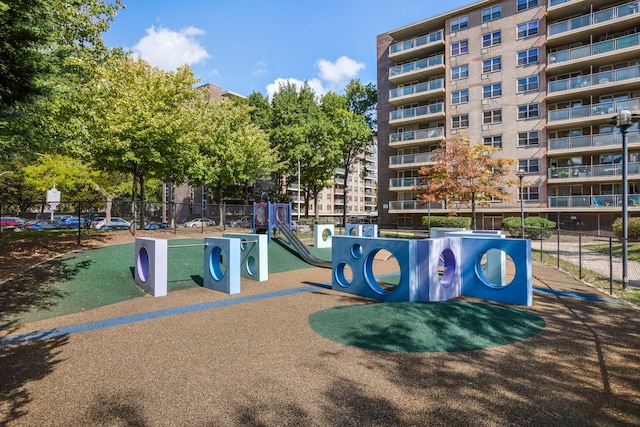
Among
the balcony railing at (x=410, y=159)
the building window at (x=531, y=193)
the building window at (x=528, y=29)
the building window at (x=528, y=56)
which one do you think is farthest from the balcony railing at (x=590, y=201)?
the building window at (x=528, y=29)

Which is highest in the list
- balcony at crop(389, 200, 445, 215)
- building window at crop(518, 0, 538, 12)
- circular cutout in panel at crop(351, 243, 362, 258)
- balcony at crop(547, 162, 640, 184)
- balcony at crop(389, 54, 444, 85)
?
building window at crop(518, 0, 538, 12)

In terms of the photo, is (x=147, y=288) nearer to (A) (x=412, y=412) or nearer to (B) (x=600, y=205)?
(A) (x=412, y=412)

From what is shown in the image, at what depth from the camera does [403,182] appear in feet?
132

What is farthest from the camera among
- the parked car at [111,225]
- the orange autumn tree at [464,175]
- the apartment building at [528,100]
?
the apartment building at [528,100]

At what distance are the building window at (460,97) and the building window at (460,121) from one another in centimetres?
155

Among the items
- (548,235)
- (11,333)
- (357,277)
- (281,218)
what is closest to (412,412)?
(357,277)

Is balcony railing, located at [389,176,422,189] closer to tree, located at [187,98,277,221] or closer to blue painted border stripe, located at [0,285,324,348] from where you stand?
tree, located at [187,98,277,221]

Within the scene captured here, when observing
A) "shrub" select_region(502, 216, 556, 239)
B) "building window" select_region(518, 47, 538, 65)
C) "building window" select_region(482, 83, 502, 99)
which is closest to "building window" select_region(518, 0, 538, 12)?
"building window" select_region(518, 47, 538, 65)

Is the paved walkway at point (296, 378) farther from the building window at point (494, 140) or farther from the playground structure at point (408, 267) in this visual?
the building window at point (494, 140)

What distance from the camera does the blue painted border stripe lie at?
22.2 ft

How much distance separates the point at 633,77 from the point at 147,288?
37.0 meters

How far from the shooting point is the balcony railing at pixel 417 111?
38.1m

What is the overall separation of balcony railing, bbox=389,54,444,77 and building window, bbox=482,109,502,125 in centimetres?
756

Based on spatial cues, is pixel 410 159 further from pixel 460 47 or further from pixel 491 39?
pixel 491 39
